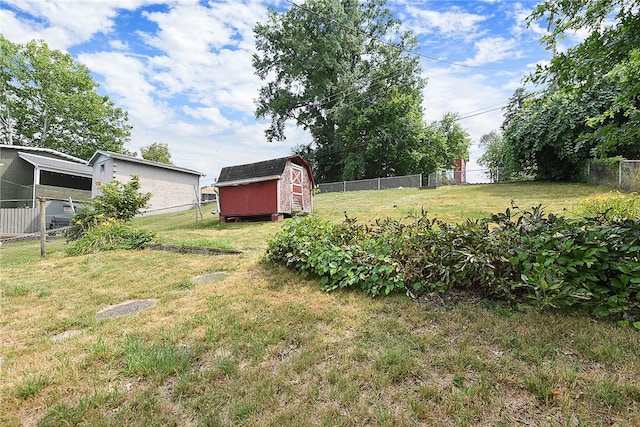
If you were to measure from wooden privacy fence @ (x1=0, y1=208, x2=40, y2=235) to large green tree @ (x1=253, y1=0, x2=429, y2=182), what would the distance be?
1794cm

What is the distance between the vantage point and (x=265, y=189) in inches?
407

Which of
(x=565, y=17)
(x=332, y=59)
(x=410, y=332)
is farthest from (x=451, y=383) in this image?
(x=332, y=59)

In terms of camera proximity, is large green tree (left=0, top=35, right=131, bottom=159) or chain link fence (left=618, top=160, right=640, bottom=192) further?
large green tree (left=0, top=35, right=131, bottom=159)

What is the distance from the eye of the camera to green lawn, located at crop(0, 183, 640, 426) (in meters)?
1.49

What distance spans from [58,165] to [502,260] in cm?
2198

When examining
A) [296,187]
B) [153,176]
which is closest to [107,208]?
[296,187]

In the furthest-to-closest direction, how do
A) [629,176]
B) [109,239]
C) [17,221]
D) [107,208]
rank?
[17,221]
[629,176]
[107,208]
[109,239]

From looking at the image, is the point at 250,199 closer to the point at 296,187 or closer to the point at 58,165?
the point at 296,187

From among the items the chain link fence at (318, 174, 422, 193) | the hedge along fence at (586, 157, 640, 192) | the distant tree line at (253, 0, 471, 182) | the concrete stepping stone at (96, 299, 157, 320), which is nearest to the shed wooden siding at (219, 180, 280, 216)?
the concrete stepping stone at (96, 299, 157, 320)

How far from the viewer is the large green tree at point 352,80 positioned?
2156 centimetres

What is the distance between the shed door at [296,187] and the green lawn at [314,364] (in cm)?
780

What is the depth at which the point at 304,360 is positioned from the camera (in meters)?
1.95

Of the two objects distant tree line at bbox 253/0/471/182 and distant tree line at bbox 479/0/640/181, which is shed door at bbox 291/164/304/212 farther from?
distant tree line at bbox 253/0/471/182

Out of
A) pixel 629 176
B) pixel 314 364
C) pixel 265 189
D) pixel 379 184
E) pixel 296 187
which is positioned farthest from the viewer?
pixel 379 184
